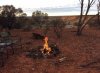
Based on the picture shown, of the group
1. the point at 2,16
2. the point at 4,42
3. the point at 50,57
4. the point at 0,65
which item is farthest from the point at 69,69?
the point at 2,16

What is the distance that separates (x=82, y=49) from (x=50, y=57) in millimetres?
2793

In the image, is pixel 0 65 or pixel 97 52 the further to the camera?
pixel 97 52

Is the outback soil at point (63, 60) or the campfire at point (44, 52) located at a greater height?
the campfire at point (44, 52)

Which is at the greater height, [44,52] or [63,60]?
[44,52]

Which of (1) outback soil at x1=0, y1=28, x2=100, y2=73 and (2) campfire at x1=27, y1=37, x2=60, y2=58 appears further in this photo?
(2) campfire at x1=27, y1=37, x2=60, y2=58

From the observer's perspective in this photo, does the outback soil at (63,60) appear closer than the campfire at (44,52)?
Yes

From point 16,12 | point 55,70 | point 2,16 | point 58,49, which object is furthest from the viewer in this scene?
point 16,12

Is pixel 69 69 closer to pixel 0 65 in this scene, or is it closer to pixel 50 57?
pixel 50 57

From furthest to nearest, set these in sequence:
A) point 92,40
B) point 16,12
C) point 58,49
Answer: point 16,12 → point 92,40 → point 58,49

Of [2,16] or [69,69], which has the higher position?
[2,16]

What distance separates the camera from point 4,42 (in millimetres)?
17141

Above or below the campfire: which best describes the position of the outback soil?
below

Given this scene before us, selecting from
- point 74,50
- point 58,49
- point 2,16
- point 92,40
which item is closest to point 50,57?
point 58,49

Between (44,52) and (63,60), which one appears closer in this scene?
(63,60)
